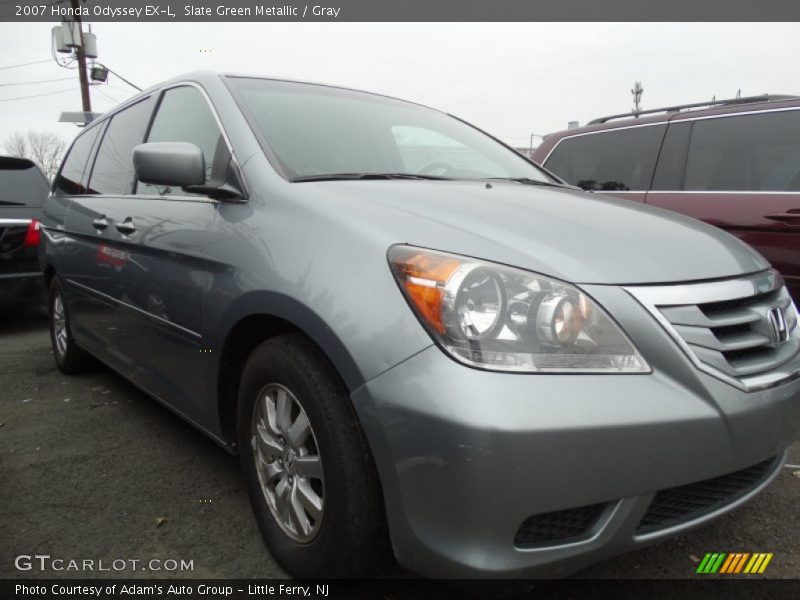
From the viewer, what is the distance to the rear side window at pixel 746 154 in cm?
354

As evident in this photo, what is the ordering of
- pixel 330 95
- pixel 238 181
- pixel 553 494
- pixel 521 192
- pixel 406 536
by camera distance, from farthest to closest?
pixel 330 95
pixel 521 192
pixel 238 181
pixel 406 536
pixel 553 494

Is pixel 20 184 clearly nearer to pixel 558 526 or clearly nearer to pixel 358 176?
pixel 358 176

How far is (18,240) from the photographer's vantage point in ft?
18.0

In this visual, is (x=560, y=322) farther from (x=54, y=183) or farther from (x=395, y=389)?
(x=54, y=183)

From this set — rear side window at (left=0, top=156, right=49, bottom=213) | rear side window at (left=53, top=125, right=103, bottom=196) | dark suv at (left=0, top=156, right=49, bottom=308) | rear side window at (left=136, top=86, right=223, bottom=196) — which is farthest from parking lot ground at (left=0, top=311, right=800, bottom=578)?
rear side window at (left=0, top=156, right=49, bottom=213)

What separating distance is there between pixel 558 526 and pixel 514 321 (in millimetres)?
485

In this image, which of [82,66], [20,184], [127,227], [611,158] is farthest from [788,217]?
[82,66]

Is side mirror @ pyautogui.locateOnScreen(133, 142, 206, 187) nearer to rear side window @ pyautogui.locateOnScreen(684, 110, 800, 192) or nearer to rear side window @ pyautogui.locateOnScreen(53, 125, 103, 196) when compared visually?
rear side window @ pyautogui.locateOnScreen(53, 125, 103, 196)

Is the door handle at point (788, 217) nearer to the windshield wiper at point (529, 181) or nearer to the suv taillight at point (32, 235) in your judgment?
the windshield wiper at point (529, 181)

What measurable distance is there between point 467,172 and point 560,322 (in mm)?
1351

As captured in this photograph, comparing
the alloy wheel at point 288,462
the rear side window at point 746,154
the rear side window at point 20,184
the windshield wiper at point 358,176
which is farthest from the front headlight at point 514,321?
the rear side window at point 20,184

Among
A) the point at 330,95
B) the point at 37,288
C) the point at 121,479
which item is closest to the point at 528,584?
the point at 121,479

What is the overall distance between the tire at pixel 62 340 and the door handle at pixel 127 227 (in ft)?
4.58

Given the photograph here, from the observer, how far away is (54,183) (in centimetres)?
420
